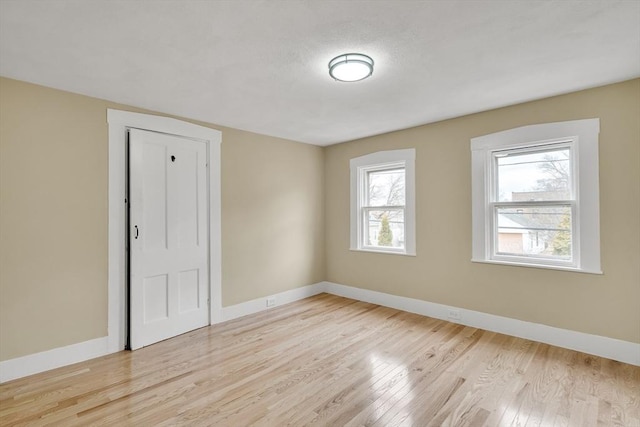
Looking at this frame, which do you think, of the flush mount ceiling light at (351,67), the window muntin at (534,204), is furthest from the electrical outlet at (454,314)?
the flush mount ceiling light at (351,67)

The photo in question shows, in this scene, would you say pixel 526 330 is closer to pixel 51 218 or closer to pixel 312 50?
pixel 312 50

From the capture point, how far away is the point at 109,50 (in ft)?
7.14

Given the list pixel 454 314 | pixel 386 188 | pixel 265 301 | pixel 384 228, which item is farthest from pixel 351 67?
pixel 265 301

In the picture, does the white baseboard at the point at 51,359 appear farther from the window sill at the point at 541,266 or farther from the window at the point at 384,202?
the window sill at the point at 541,266

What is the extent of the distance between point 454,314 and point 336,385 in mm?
2048

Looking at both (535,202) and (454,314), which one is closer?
(535,202)

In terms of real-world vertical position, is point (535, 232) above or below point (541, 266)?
above

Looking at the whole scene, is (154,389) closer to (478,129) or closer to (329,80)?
(329,80)

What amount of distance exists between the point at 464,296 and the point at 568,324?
3.29ft

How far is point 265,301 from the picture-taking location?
176 inches

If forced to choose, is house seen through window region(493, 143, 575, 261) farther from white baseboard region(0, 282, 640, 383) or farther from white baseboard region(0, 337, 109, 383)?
white baseboard region(0, 337, 109, 383)

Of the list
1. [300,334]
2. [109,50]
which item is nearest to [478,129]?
[300,334]

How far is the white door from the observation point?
10.7ft

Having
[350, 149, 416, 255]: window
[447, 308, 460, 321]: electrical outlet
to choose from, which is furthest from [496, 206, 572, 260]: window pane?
[350, 149, 416, 255]: window
